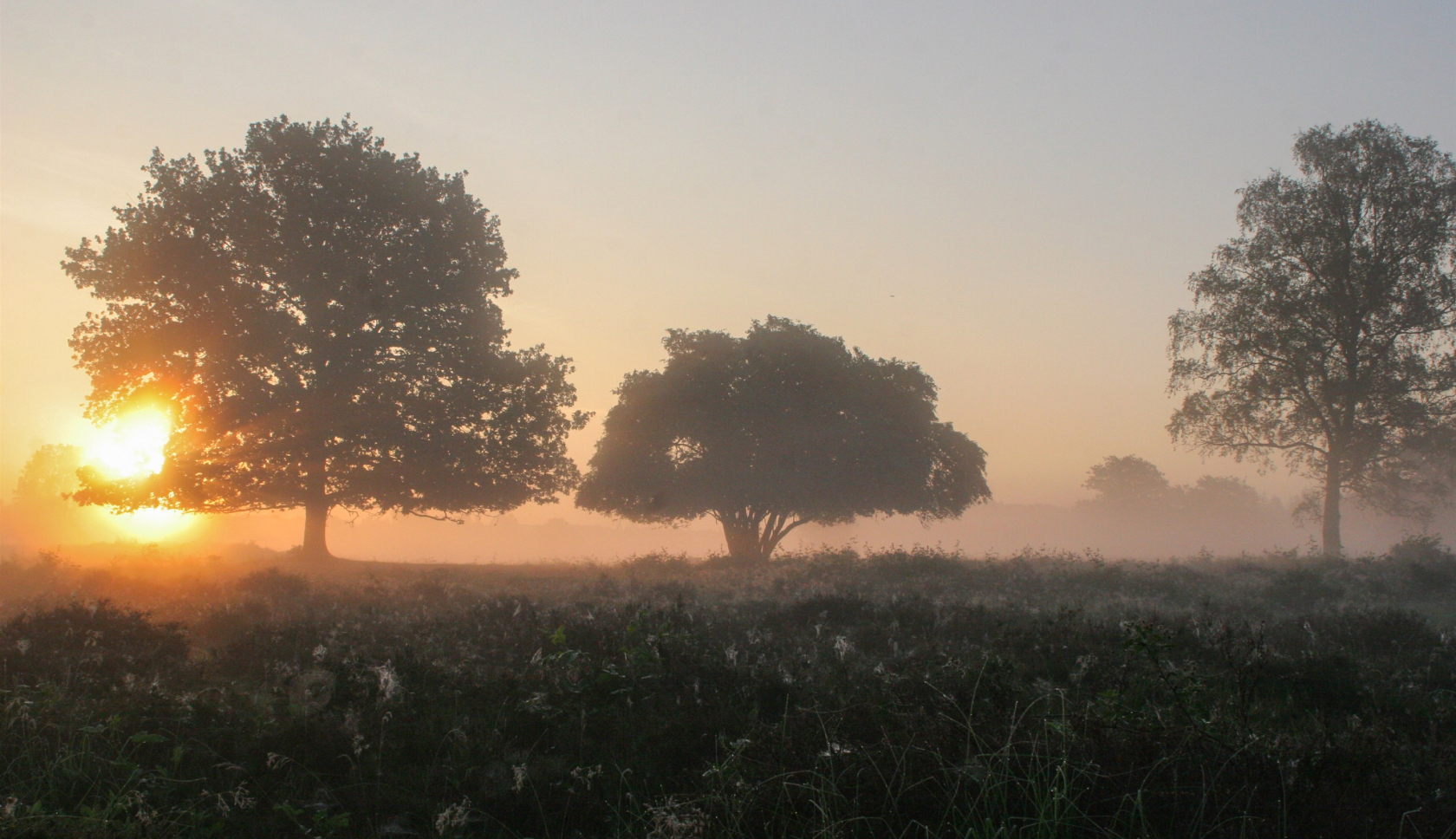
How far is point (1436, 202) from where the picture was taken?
25891 mm

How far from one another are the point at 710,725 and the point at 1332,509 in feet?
99.9

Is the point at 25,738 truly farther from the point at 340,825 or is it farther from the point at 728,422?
the point at 728,422

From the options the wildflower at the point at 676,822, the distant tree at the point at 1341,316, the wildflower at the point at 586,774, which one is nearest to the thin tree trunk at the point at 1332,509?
the distant tree at the point at 1341,316

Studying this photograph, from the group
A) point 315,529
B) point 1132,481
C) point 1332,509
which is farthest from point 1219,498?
point 315,529

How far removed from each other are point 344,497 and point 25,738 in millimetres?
19844

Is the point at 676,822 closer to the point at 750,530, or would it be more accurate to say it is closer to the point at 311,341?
the point at 311,341

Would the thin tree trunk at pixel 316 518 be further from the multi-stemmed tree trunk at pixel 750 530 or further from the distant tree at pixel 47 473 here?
the distant tree at pixel 47 473

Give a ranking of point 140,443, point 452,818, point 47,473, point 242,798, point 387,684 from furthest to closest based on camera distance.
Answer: point 47,473, point 140,443, point 387,684, point 242,798, point 452,818

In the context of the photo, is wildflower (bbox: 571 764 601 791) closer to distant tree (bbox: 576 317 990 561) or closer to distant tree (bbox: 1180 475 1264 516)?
distant tree (bbox: 576 317 990 561)

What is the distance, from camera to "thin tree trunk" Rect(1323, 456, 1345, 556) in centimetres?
2742

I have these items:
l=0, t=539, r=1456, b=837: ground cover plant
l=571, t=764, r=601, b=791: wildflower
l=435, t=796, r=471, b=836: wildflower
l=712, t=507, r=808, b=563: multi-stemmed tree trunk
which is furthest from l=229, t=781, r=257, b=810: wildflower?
l=712, t=507, r=808, b=563: multi-stemmed tree trunk

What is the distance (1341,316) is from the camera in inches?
1042

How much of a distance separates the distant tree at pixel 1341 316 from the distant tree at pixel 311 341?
80.4ft

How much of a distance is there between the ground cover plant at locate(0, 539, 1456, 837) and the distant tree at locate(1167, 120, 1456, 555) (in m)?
19.8
